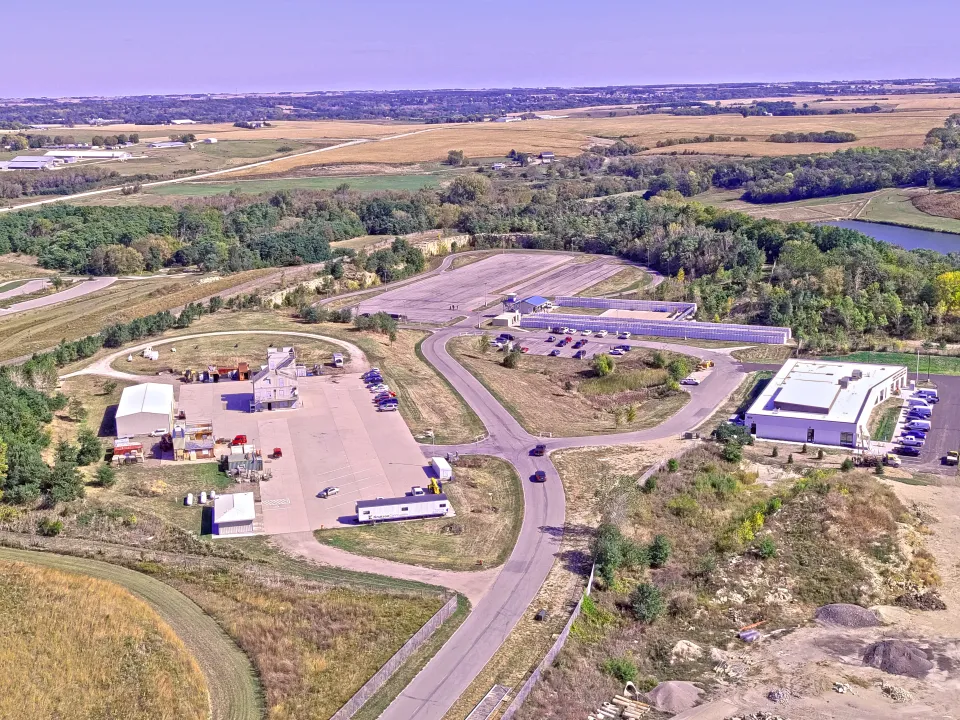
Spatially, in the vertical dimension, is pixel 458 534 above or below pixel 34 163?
below

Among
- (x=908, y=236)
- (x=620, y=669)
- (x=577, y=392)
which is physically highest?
(x=908, y=236)

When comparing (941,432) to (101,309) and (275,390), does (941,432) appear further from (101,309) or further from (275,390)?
(101,309)

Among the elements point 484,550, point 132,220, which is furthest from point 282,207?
point 484,550

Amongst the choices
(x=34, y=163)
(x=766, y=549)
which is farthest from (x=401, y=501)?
(x=34, y=163)

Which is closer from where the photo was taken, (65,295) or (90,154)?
(65,295)

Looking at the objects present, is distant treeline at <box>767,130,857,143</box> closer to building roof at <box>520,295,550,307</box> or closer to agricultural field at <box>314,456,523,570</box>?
building roof at <box>520,295,550,307</box>

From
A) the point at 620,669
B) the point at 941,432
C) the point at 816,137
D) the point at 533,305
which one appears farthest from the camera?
the point at 816,137

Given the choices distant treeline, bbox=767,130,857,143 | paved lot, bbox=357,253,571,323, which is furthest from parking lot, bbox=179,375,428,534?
distant treeline, bbox=767,130,857,143
